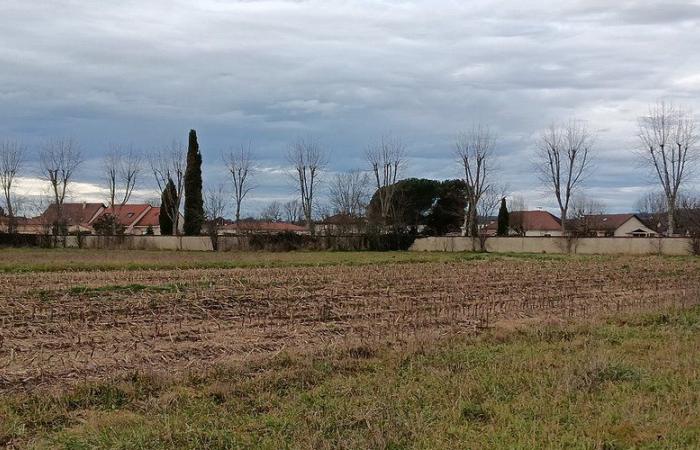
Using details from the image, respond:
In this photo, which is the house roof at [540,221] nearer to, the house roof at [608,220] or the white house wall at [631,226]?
the house roof at [608,220]

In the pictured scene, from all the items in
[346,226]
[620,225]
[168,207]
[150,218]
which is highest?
[168,207]

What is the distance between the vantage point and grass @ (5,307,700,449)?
594 centimetres

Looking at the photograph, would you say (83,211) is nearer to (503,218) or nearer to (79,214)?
(79,214)

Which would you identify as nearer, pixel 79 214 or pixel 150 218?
pixel 79 214

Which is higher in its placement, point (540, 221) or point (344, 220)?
point (540, 221)

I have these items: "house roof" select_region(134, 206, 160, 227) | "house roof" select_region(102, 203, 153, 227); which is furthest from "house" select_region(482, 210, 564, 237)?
"house roof" select_region(102, 203, 153, 227)

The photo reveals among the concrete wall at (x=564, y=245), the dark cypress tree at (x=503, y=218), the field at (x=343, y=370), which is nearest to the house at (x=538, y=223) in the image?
the dark cypress tree at (x=503, y=218)

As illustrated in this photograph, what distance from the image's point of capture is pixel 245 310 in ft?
49.1

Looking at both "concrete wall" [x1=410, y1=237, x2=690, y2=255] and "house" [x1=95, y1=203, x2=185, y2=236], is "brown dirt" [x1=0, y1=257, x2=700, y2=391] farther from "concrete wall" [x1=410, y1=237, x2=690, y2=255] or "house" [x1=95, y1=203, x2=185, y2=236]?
"house" [x1=95, y1=203, x2=185, y2=236]

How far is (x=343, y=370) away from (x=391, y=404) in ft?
6.18

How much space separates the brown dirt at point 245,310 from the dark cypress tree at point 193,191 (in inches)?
1629

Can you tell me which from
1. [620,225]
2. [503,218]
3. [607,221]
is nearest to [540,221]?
[607,221]

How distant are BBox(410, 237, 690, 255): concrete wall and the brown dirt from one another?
2266 centimetres

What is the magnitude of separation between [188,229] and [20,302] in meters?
51.0
